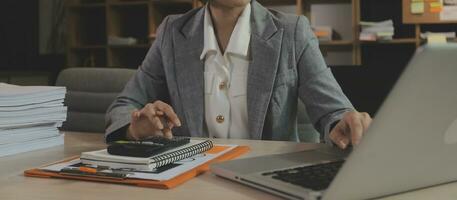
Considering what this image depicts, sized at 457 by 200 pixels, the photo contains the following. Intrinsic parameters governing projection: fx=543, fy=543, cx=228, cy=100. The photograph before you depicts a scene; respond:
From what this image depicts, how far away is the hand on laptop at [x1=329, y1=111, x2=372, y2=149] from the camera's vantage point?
945mm

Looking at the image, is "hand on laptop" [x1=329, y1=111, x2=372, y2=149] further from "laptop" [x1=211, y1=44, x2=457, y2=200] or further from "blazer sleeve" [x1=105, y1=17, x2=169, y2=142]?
"blazer sleeve" [x1=105, y1=17, x2=169, y2=142]

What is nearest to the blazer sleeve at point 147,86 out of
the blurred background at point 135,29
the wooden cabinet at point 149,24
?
the blurred background at point 135,29

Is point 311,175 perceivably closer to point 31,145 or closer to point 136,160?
point 136,160

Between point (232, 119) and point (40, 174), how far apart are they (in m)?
0.68

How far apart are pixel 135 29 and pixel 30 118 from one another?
3600mm

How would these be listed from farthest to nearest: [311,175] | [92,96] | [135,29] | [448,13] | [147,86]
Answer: [135,29], [448,13], [92,96], [147,86], [311,175]

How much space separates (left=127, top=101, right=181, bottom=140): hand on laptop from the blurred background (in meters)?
2.38

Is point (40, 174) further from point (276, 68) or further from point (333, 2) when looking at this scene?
point (333, 2)

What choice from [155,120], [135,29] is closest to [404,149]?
[155,120]

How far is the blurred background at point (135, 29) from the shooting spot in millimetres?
3771

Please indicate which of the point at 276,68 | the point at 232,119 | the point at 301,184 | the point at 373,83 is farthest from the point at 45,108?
the point at 373,83

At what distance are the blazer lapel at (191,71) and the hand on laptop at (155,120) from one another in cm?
28

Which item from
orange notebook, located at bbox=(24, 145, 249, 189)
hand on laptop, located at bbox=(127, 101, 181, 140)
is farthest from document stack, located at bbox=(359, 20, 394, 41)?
orange notebook, located at bbox=(24, 145, 249, 189)

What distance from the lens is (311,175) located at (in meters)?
0.75
